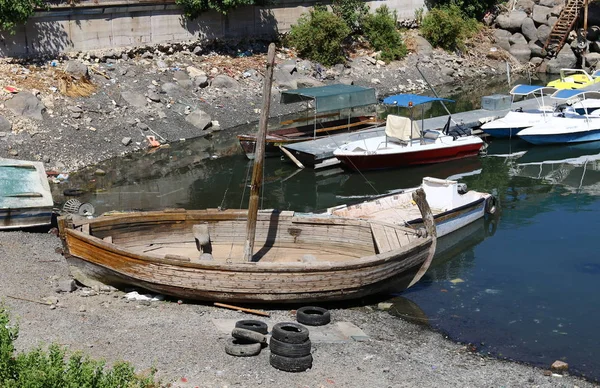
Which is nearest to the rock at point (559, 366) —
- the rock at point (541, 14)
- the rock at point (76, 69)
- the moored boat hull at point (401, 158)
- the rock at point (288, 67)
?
Answer: the moored boat hull at point (401, 158)

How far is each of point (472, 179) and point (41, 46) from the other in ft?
64.7

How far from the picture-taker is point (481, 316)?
19375 millimetres

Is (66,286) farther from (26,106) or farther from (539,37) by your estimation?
(539,37)

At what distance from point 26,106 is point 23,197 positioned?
35.8 ft

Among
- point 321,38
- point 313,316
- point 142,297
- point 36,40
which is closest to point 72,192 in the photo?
point 142,297

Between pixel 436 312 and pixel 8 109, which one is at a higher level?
pixel 8 109

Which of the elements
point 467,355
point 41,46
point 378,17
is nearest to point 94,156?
point 41,46

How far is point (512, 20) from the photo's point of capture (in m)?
57.0

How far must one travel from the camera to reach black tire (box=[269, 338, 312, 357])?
50.1 ft

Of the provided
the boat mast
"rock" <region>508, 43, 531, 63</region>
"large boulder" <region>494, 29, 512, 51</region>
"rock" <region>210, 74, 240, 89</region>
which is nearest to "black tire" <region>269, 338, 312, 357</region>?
the boat mast

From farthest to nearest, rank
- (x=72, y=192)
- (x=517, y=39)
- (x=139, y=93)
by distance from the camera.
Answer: (x=517, y=39) → (x=139, y=93) → (x=72, y=192)

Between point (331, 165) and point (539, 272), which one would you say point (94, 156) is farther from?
point (539, 272)

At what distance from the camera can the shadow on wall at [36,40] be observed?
35375 millimetres

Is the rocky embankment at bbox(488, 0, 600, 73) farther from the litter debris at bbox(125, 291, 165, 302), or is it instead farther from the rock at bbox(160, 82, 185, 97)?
the litter debris at bbox(125, 291, 165, 302)
